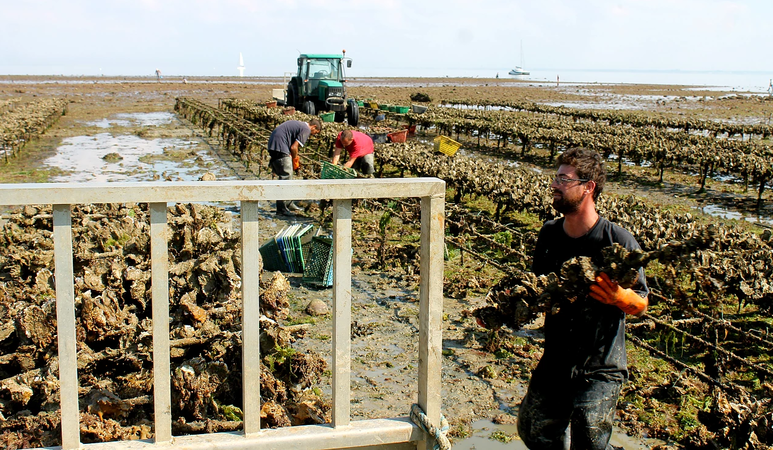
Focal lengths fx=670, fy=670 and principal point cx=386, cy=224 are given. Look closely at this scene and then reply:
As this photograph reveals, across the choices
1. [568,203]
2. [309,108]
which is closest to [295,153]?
[568,203]

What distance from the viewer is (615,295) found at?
2.91 metres

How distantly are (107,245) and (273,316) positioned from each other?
2.32 metres

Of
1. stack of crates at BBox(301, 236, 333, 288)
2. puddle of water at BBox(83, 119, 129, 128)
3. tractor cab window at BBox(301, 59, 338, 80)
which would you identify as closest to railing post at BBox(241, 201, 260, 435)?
stack of crates at BBox(301, 236, 333, 288)

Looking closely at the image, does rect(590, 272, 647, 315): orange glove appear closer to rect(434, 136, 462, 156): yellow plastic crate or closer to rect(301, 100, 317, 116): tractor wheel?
rect(434, 136, 462, 156): yellow plastic crate

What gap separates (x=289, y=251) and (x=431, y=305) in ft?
17.4

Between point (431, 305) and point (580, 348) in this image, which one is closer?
point (431, 305)

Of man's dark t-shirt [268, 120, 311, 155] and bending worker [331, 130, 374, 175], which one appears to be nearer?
bending worker [331, 130, 374, 175]

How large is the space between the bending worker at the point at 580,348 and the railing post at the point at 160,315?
176cm

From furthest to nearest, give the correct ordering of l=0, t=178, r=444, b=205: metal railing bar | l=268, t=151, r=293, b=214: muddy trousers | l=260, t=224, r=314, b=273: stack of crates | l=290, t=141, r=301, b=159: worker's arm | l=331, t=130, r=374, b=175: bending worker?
l=268, t=151, r=293, b=214: muddy trousers, l=290, t=141, r=301, b=159: worker's arm, l=331, t=130, r=374, b=175: bending worker, l=260, t=224, r=314, b=273: stack of crates, l=0, t=178, r=444, b=205: metal railing bar

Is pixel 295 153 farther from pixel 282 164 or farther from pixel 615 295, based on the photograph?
pixel 615 295

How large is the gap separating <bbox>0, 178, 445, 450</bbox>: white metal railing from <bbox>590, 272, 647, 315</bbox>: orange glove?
0.73 meters

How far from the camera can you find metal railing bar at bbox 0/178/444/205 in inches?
95.0

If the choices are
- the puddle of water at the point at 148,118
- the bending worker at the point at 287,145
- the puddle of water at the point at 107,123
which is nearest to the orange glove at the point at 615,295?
the bending worker at the point at 287,145

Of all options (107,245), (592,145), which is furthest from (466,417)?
(592,145)
